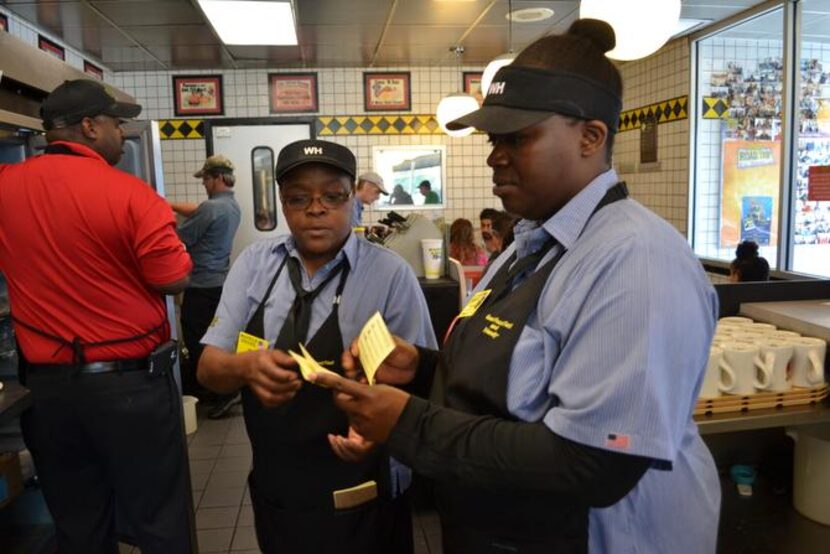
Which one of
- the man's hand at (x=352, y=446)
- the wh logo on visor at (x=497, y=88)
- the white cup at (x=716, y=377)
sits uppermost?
the wh logo on visor at (x=497, y=88)

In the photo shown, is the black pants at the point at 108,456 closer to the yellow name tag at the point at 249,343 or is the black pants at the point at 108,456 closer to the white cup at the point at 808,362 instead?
the yellow name tag at the point at 249,343

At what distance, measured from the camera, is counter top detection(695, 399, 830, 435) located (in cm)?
193

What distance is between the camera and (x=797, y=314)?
2344 mm

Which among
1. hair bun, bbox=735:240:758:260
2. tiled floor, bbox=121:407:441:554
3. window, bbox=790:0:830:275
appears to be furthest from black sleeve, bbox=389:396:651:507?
window, bbox=790:0:830:275

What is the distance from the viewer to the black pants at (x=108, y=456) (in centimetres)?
215

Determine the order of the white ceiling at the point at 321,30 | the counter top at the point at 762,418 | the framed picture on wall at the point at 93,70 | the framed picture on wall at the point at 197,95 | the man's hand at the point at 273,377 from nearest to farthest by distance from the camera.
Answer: the man's hand at the point at 273,377 < the counter top at the point at 762,418 < the white ceiling at the point at 321,30 < the framed picture on wall at the point at 93,70 < the framed picture on wall at the point at 197,95

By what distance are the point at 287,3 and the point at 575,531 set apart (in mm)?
4295

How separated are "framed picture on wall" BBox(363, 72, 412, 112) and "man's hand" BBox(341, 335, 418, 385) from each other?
6099mm

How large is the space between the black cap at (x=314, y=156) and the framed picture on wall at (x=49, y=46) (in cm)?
452

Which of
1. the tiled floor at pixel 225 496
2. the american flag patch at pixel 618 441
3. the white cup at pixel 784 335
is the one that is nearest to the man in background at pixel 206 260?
the tiled floor at pixel 225 496

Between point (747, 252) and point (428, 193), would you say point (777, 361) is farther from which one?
point (428, 193)

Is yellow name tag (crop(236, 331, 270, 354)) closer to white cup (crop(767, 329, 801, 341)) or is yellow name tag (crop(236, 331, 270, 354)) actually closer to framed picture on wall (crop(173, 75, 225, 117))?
white cup (crop(767, 329, 801, 341))

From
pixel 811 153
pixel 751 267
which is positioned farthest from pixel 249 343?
pixel 811 153

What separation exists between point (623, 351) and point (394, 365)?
63cm
